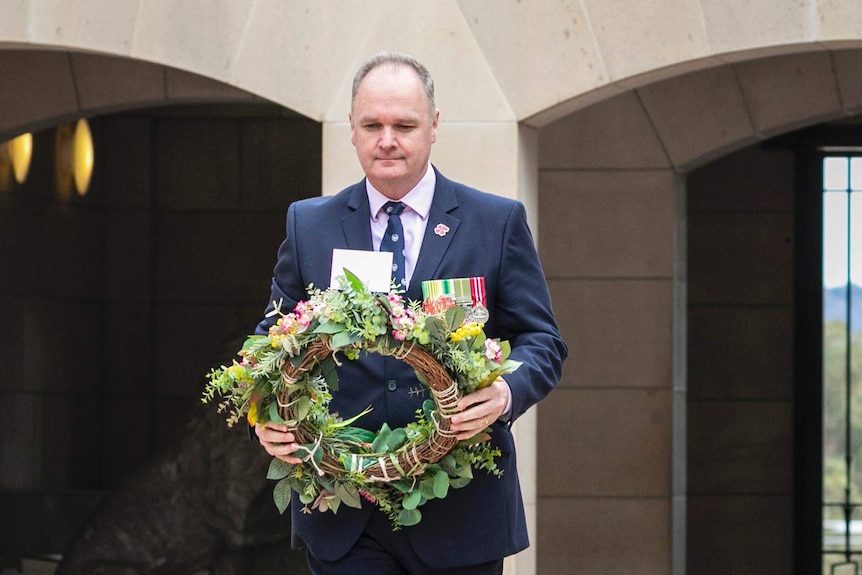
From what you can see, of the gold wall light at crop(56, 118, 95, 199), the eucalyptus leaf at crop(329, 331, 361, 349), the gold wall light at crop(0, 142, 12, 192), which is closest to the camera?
the eucalyptus leaf at crop(329, 331, 361, 349)

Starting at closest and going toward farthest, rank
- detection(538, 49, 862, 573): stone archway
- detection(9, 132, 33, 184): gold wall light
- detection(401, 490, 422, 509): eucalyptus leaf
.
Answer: detection(401, 490, 422, 509): eucalyptus leaf → detection(538, 49, 862, 573): stone archway → detection(9, 132, 33, 184): gold wall light

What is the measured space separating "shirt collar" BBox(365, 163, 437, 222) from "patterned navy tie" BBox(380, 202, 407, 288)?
2cm

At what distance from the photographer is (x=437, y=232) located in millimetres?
2982

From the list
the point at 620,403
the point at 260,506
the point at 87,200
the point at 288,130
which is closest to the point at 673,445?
the point at 620,403

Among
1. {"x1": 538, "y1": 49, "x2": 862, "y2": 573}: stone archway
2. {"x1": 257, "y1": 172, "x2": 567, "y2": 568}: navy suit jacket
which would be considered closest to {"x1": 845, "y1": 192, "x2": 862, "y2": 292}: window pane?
{"x1": 538, "y1": 49, "x2": 862, "y2": 573}: stone archway

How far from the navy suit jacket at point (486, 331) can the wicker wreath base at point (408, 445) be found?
14cm

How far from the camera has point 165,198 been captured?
34.6 feet

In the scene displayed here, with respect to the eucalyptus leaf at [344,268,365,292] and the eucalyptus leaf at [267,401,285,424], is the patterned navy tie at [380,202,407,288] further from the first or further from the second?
the eucalyptus leaf at [267,401,285,424]

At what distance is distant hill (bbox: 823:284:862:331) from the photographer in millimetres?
9000

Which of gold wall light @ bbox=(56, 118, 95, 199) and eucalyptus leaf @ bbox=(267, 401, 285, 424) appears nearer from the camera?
eucalyptus leaf @ bbox=(267, 401, 285, 424)

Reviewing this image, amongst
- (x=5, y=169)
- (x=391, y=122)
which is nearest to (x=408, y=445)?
(x=391, y=122)

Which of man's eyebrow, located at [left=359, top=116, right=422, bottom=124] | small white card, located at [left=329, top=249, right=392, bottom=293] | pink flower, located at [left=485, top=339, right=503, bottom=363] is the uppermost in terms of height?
man's eyebrow, located at [left=359, top=116, right=422, bottom=124]

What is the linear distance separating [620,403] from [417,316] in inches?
189

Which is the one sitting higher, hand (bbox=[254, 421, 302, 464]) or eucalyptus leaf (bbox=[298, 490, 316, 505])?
hand (bbox=[254, 421, 302, 464])
